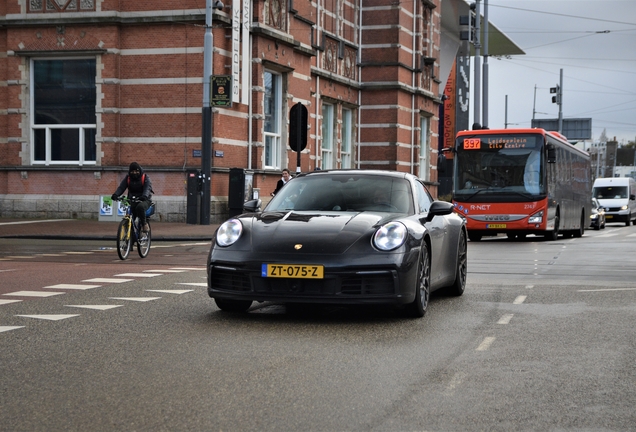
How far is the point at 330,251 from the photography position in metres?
8.38

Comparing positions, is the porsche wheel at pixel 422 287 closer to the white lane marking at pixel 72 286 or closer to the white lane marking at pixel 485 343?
the white lane marking at pixel 485 343

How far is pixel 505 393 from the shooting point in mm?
5742

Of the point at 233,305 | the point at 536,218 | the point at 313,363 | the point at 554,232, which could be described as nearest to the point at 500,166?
the point at 536,218

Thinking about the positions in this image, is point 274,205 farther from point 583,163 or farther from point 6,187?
point 583,163

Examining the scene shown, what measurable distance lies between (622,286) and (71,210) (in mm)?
20767

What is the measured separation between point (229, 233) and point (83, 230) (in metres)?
17.2

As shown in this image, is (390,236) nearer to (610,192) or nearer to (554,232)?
(554,232)

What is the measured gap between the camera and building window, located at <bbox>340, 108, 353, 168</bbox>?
4612 centimetres

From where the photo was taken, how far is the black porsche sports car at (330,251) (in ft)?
27.4

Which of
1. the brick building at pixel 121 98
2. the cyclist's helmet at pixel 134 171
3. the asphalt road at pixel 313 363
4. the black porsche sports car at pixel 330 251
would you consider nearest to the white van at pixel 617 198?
the brick building at pixel 121 98

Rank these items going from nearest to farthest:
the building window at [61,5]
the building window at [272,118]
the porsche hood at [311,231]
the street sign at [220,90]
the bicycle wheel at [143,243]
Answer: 1. the porsche hood at [311,231]
2. the bicycle wheel at [143,243]
3. the street sign at [220,90]
4. the building window at [61,5]
5. the building window at [272,118]

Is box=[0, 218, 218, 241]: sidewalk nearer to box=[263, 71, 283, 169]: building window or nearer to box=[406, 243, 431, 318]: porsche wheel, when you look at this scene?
box=[263, 71, 283, 169]: building window

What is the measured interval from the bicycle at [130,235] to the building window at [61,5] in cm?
1405

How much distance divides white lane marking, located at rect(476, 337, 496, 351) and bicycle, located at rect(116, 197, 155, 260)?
387 inches
